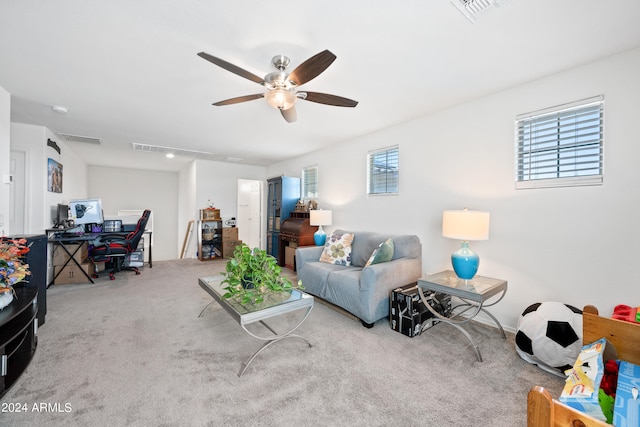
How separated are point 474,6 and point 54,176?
5.92 meters

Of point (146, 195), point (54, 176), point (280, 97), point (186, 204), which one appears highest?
point (280, 97)

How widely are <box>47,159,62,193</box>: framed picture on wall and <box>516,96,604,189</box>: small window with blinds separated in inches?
247

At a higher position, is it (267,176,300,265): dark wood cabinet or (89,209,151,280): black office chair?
(267,176,300,265): dark wood cabinet

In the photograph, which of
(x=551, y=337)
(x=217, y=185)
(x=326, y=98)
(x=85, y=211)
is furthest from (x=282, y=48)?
(x=217, y=185)

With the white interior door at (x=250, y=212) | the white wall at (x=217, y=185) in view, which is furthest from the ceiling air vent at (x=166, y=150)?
the white interior door at (x=250, y=212)

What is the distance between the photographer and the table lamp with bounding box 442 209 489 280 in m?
2.32

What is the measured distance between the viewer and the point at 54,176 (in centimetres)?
417

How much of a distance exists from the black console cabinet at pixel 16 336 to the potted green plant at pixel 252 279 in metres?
1.20

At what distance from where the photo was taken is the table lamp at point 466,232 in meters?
2.32

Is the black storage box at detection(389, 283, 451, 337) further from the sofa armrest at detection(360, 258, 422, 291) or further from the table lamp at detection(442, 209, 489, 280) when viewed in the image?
the table lamp at detection(442, 209, 489, 280)

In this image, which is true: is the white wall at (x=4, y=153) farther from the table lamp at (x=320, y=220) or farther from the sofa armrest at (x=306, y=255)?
the table lamp at (x=320, y=220)

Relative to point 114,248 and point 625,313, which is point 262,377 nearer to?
point 625,313

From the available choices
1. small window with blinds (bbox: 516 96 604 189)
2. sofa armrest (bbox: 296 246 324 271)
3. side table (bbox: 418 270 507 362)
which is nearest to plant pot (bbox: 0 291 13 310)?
→ sofa armrest (bbox: 296 246 324 271)

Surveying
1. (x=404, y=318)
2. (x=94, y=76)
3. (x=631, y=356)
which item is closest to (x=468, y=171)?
(x=404, y=318)
